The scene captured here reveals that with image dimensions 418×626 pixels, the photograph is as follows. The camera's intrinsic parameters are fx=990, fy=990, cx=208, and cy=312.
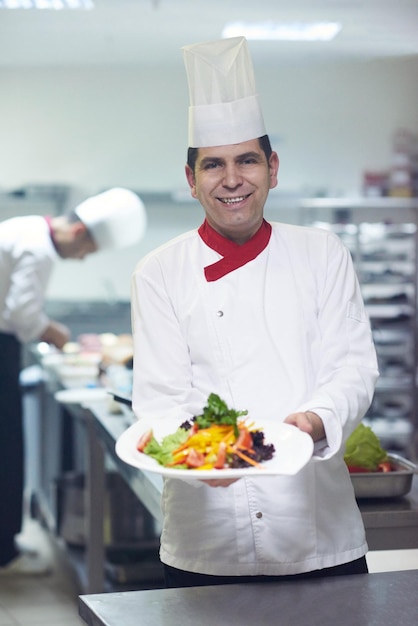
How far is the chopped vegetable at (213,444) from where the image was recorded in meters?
1.56

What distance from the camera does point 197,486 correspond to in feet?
5.84

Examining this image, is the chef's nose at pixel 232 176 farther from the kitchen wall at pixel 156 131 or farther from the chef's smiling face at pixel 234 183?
the kitchen wall at pixel 156 131

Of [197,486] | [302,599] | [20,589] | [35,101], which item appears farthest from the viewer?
[35,101]

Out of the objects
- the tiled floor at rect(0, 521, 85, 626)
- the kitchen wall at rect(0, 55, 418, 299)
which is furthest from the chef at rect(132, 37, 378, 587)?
the kitchen wall at rect(0, 55, 418, 299)

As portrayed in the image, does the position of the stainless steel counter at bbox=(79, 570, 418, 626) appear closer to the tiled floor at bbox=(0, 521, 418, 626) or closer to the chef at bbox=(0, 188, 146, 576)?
the tiled floor at bbox=(0, 521, 418, 626)

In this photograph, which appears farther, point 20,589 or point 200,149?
point 20,589

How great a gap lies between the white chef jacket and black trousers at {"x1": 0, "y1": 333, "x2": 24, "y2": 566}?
0.10m

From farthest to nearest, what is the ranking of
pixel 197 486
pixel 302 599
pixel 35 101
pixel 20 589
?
pixel 35 101, pixel 20 589, pixel 197 486, pixel 302 599

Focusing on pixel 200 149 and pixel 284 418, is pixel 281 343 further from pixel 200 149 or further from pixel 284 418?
pixel 200 149

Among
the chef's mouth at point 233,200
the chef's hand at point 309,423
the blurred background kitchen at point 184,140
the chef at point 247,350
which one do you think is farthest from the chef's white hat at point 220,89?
the blurred background kitchen at point 184,140

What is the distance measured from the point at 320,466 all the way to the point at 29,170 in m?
5.98

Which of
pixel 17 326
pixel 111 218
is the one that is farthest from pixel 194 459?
pixel 111 218

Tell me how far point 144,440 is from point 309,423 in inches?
11.0

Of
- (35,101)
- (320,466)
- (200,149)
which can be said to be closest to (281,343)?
(320,466)
